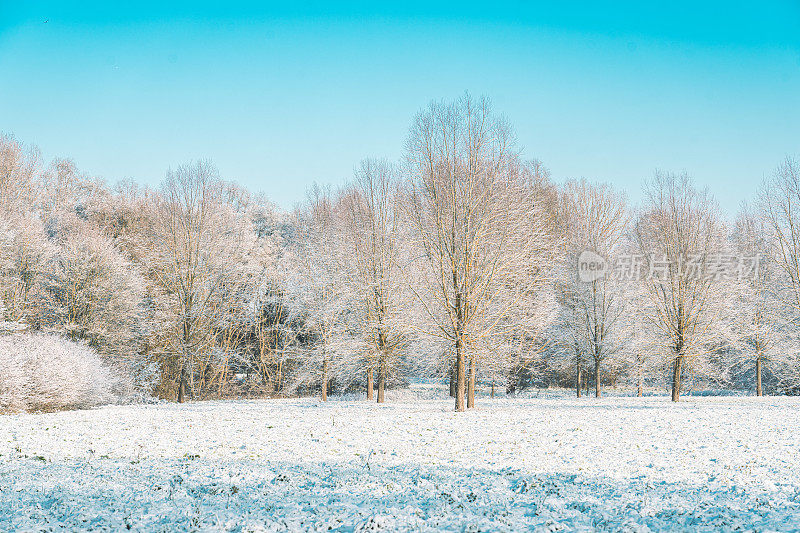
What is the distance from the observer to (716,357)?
99.9 ft

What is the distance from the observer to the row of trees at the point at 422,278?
56.0 feet

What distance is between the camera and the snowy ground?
18.4 ft

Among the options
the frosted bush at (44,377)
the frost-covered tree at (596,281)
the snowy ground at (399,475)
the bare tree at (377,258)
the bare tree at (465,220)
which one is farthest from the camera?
the frost-covered tree at (596,281)

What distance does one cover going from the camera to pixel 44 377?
16109mm

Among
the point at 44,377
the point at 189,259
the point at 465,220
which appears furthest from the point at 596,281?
the point at 44,377

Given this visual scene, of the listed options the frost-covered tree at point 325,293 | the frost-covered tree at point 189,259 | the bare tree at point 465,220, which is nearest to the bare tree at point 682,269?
the bare tree at point 465,220

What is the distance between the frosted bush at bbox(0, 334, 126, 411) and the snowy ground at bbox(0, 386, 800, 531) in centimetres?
263

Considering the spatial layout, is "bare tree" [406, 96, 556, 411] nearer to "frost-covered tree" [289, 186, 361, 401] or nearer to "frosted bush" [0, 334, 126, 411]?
"frost-covered tree" [289, 186, 361, 401]

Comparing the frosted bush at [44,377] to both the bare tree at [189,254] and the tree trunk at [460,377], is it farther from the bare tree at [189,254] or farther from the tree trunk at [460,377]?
the tree trunk at [460,377]

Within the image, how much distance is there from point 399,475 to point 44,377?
15025 mm

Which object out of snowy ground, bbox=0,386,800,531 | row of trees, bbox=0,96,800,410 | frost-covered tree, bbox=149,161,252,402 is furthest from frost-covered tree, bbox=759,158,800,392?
frost-covered tree, bbox=149,161,252,402

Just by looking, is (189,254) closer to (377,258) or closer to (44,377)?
(44,377)

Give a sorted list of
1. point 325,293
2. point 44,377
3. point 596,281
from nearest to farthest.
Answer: point 44,377 < point 325,293 < point 596,281

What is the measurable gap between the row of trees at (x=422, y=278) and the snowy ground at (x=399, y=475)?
658 centimetres
